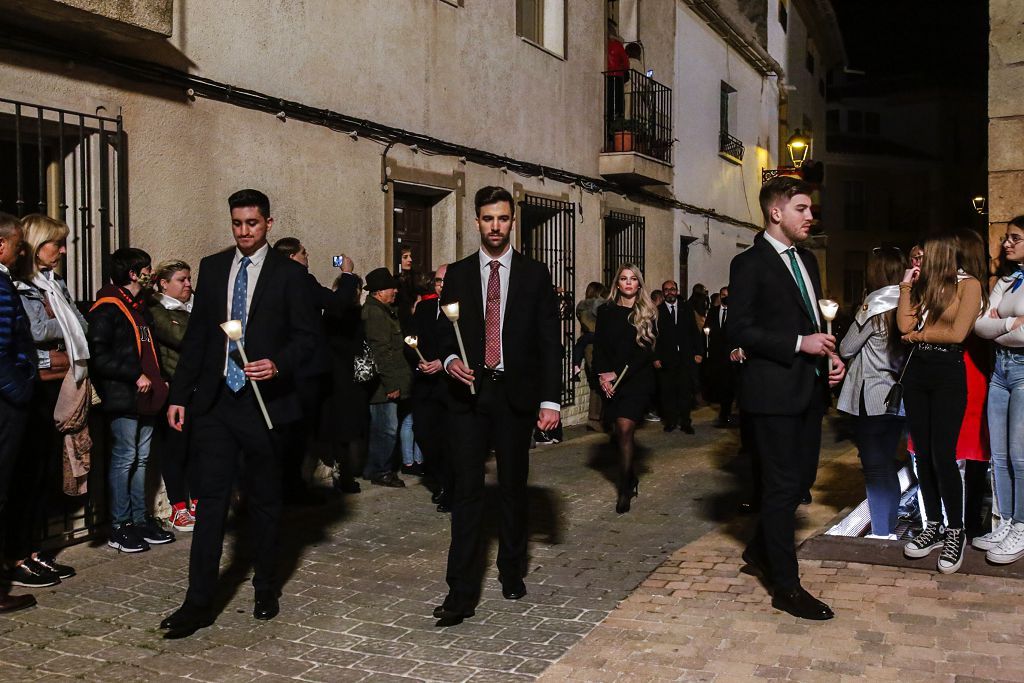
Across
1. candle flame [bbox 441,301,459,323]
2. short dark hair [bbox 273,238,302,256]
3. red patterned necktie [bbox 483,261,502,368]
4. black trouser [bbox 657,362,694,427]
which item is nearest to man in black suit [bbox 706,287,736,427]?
black trouser [bbox 657,362,694,427]

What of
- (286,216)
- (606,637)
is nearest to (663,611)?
(606,637)

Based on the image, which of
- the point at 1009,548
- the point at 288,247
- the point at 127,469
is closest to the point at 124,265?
the point at 127,469

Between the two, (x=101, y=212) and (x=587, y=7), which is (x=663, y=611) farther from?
(x=587, y=7)

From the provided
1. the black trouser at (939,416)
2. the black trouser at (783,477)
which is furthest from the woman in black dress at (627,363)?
the black trouser at (783,477)

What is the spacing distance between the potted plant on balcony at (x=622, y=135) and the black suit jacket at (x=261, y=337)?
34.2ft

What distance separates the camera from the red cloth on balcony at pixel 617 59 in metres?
15.2

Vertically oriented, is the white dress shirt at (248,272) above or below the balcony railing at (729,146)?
below

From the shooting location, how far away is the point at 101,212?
705cm

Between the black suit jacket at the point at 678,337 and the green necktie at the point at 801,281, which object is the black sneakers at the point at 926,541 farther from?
the black suit jacket at the point at 678,337

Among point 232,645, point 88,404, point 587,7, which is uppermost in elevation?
point 587,7

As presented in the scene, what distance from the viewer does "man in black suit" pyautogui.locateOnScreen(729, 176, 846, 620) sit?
17.0 ft

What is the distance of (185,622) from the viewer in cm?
500

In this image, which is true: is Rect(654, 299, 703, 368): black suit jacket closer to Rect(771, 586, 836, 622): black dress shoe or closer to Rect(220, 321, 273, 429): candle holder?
Rect(771, 586, 836, 622): black dress shoe

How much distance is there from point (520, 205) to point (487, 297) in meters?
7.40
